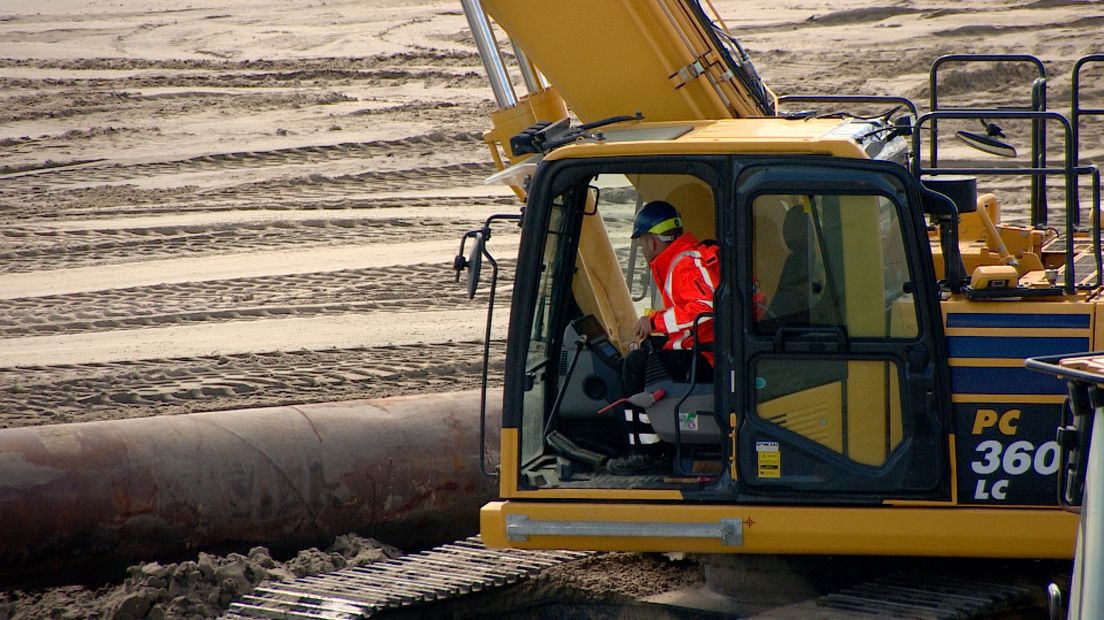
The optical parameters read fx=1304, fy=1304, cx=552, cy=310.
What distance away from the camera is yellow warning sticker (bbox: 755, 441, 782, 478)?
15.1 feet

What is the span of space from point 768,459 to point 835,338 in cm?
49

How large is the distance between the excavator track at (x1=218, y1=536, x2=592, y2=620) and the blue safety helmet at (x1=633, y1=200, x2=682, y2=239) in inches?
63.8

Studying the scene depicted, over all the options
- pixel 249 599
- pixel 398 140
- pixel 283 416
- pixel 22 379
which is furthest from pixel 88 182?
pixel 249 599

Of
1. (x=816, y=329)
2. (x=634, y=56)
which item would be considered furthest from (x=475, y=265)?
(x=634, y=56)

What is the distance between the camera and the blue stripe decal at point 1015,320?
445 centimetres

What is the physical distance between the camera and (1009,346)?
449 cm

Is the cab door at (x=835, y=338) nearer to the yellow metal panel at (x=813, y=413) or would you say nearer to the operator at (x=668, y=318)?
the yellow metal panel at (x=813, y=413)

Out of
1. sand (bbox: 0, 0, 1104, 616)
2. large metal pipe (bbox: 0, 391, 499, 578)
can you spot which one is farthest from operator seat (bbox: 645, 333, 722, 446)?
sand (bbox: 0, 0, 1104, 616)

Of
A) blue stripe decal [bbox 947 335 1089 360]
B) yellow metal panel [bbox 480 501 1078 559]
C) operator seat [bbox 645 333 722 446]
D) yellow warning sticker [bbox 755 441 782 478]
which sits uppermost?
blue stripe decal [bbox 947 335 1089 360]

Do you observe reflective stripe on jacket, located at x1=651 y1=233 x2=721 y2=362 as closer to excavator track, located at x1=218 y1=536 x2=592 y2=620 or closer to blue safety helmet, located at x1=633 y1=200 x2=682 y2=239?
blue safety helmet, located at x1=633 y1=200 x2=682 y2=239

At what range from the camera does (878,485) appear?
455 cm

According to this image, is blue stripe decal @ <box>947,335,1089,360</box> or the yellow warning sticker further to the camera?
the yellow warning sticker

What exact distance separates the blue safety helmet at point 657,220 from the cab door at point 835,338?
1.90 feet

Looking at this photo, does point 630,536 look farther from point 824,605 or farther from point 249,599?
point 249,599
